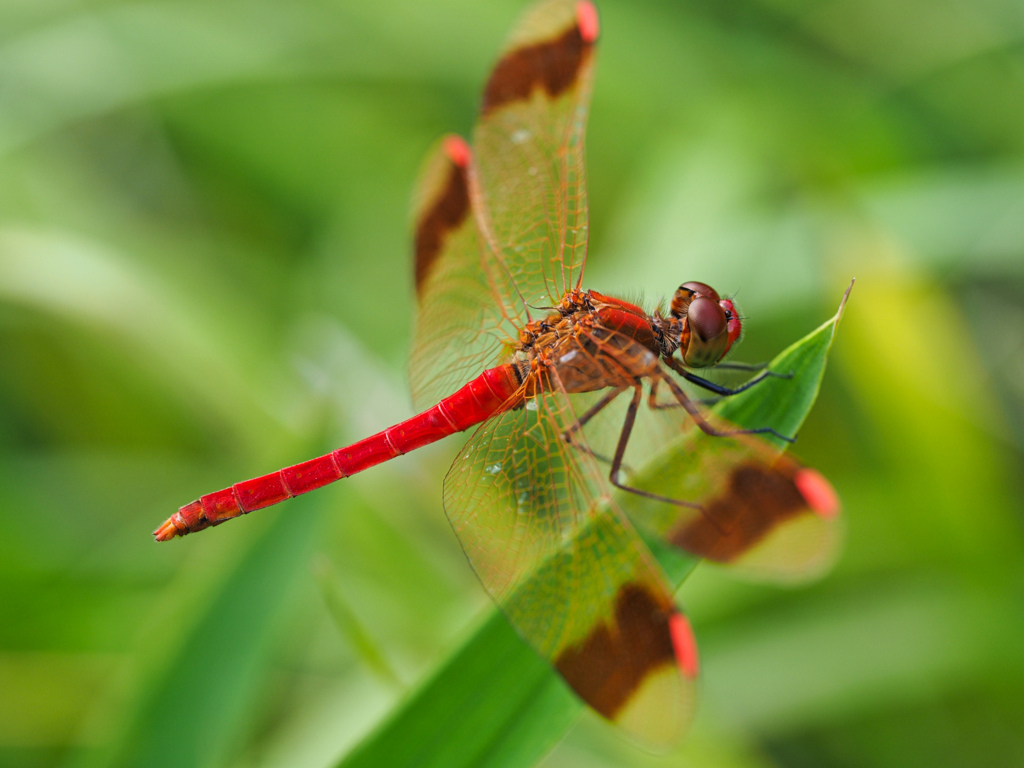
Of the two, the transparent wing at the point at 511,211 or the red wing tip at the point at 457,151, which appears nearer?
the transparent wing at the point at 511,211

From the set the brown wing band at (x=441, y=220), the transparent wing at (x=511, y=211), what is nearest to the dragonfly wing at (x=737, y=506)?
the transparent wing at (x=511, y=211)

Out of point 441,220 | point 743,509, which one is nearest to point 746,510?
point 743,509

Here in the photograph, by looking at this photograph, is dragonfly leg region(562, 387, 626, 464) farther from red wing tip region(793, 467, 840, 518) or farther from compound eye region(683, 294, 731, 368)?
red wing tip region(793, 467, 840, 518)

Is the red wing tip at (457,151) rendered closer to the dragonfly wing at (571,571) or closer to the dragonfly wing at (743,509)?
the dragonfly wing at (571,571)

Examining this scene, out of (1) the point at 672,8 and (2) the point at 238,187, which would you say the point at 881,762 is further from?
(2) the point at 238,187

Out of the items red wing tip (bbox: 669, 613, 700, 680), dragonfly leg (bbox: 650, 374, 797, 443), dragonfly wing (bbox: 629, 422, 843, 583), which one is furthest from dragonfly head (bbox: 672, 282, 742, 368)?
red wing tip (bbox: 669, 613, 700, 680)

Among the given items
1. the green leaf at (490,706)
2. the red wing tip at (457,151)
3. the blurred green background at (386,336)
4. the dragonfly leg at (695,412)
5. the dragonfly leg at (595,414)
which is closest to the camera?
the green leaf at (490,706)

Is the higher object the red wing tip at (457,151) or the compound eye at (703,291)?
the red wing tip at (457,151)
